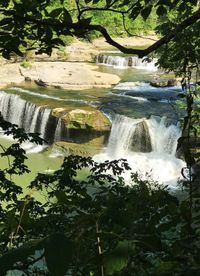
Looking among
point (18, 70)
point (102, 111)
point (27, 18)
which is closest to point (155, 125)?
point (102, 111)

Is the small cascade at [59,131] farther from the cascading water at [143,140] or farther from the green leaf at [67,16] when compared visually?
the green leaf at [67,16]

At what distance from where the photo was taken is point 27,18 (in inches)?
87.9

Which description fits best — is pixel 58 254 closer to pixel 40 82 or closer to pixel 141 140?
pixel 141 140

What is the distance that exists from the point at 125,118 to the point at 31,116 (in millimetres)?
4123

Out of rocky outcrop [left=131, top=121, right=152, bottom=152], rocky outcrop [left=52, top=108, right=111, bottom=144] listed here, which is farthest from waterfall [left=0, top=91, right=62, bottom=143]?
rocky outcrop [left=131, top=121, right=152, bottom=152]

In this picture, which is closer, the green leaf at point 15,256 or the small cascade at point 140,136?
the green leaf at point 15,256

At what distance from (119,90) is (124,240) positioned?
17991 millimetres

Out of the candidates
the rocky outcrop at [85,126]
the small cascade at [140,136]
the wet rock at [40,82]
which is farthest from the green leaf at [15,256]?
the wet rock at [40,82]

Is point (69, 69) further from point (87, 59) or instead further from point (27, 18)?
point (27, 18)

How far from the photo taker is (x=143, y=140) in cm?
1433

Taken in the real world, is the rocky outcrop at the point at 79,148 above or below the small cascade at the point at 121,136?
below

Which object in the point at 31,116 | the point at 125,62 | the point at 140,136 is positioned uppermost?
the point at 125,62

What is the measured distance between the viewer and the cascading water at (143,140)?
13.8 m

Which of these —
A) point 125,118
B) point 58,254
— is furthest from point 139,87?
point 58,254
